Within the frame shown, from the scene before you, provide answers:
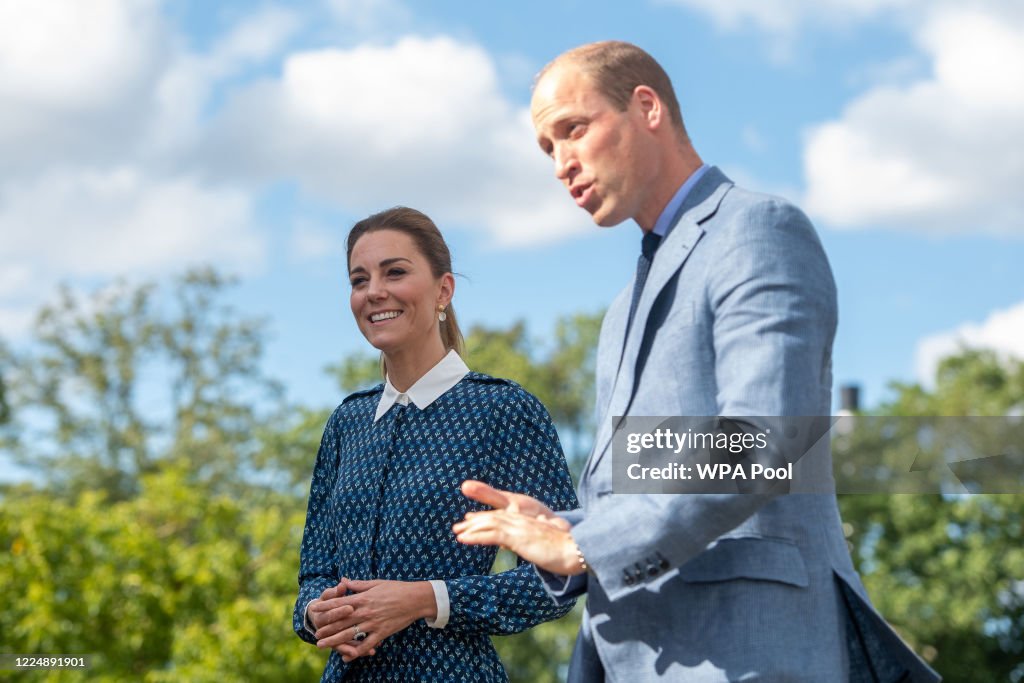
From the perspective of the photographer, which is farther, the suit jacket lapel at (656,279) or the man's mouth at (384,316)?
the man's mouth at (384,316)

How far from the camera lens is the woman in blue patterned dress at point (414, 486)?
12.2 ft

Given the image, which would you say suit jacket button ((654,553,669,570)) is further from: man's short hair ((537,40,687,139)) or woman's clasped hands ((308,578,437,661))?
woman's clasped hands ((308,578,437,661))

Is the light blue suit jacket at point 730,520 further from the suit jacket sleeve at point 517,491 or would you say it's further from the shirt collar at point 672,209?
the suit jacket sleeve at point 517,491

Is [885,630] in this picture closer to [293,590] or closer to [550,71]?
[550,71]

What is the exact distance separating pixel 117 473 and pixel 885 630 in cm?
3852

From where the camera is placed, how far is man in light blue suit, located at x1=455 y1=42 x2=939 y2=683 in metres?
2.38

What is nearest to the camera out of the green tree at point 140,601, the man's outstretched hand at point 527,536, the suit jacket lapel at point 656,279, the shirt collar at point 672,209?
the man's outstretched hand at point 527,536

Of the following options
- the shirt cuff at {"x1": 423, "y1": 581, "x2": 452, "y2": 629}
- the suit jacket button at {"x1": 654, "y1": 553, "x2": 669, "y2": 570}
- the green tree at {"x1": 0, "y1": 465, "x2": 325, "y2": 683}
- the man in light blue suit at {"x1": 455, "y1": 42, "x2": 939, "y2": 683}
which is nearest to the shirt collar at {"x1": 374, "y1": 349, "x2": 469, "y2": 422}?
the shirt cuff at {"x1": 423, "y1": 581, "x2": 452, "y2": 629}

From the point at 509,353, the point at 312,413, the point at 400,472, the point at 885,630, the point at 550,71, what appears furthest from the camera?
the point at 509,353

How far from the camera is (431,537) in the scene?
3.86 metres

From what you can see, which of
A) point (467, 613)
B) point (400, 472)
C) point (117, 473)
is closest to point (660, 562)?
point (467, 613)

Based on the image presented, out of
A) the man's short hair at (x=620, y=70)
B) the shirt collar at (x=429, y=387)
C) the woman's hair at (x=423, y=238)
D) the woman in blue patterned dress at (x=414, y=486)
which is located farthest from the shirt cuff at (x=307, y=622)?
the man's short hair at (x=620, y=70)

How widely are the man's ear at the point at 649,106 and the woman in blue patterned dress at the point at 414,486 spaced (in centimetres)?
155

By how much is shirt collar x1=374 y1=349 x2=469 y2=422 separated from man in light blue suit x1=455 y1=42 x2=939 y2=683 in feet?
4.73
